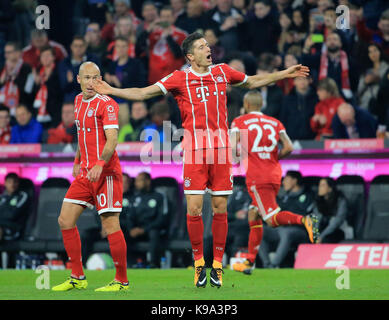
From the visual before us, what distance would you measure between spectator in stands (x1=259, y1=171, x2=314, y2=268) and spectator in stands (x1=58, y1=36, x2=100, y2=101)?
181 inches

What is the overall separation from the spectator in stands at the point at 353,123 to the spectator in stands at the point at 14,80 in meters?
5.86

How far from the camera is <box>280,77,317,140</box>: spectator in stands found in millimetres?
11844

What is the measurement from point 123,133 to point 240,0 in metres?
3.40

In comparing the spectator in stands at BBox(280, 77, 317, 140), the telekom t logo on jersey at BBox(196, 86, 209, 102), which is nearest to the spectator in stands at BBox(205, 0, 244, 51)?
the spectator in stands at BBox(280, 77, 317, 140)

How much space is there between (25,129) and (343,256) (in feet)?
19.6

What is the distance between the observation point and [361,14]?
1276cm

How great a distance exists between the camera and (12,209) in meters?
12.1

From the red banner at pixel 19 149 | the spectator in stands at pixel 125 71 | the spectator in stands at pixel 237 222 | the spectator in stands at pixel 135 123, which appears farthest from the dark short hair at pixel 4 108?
the spectator in stands at pixel 237 222

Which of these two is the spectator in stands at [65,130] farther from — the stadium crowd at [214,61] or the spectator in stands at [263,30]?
the spectator in stands at [263,30]

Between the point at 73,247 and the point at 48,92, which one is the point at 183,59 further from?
the point at 73,247

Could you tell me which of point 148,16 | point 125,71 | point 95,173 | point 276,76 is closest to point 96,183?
point 95,173

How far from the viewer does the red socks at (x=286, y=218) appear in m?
8.91

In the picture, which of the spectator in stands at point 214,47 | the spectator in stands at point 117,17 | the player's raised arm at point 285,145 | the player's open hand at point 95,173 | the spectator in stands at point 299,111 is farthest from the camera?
the spectator in stands at point 117,17

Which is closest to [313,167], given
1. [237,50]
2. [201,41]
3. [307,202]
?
[307,202]
